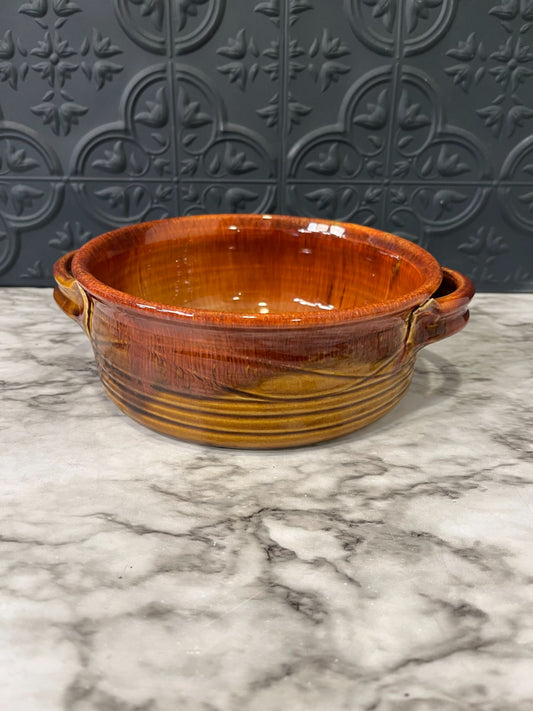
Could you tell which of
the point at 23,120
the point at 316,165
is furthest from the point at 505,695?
the point at 23,120

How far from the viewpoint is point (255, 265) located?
2.99ft

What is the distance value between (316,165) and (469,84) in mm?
249

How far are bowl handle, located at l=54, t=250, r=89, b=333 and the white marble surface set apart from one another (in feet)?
0.33

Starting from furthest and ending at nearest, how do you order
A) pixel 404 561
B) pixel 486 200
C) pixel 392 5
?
1. pixel 486 200
2. pixel 392 5
3. pixel 404 561

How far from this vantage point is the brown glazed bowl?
57cm

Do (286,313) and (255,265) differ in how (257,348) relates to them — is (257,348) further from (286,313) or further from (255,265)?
(255,265)

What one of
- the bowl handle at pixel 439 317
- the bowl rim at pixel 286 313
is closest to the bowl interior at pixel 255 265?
the bowl rim at pixel 286 313

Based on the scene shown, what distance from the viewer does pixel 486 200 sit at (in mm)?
1066

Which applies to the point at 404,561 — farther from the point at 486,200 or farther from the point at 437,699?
the point at 486,200

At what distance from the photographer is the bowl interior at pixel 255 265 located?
83cm

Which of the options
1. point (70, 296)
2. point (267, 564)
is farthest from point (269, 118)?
point (267, 564)

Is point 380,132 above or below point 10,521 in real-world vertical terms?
above

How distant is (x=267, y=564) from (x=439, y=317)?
303 mm

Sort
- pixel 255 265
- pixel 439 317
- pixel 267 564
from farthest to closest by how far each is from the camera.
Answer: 1. pixel 255 265
2. pixel 439 317
3. pixel 267 564
